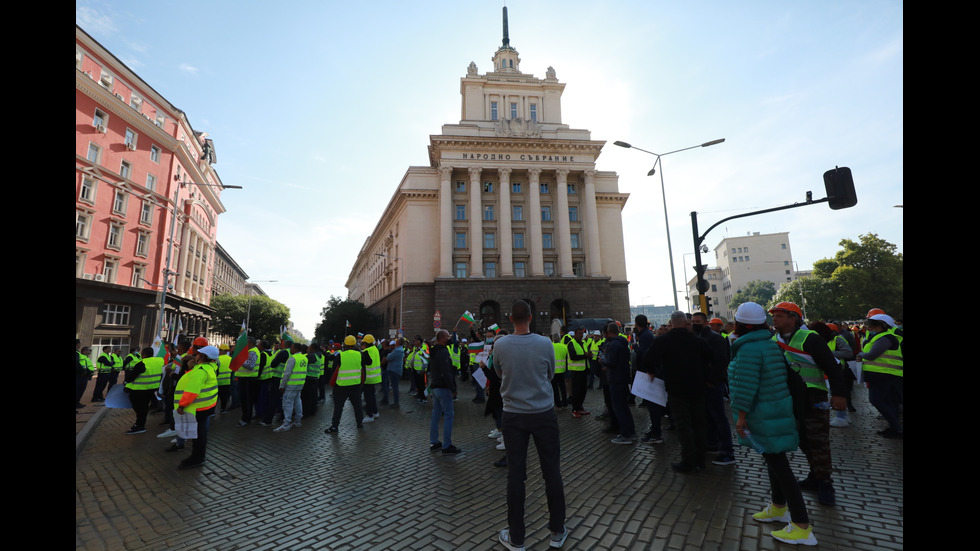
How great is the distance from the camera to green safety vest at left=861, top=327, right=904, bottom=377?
6651mm

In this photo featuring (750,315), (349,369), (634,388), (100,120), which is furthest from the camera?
(100,120)

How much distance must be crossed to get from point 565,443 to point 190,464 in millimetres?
6172

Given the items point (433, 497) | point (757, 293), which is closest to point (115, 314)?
point (433, 497)

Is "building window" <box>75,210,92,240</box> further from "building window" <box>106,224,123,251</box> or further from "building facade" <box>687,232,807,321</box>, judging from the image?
"building facade" <box>687,232,807,321</box>

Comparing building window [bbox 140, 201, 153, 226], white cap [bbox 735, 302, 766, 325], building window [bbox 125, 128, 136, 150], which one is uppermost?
building window [bbox 125, 128, 136, 150]

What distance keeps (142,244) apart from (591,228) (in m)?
41.5

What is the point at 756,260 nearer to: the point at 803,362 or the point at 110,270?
the point at 803,362

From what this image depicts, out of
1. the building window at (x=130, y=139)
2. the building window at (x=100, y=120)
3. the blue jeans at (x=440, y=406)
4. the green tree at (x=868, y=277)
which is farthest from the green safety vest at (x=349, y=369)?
the green tree at (x=868, y=277)

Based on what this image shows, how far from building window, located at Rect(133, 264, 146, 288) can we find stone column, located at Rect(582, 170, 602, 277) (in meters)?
40.1

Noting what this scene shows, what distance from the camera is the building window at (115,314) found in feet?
97.2

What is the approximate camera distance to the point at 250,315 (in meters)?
54.5

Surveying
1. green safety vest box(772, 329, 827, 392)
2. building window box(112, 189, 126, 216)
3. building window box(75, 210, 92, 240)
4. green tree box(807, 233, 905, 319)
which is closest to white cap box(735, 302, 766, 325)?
green safety vest box(772, 329, 827, 392)

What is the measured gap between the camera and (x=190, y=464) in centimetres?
625
